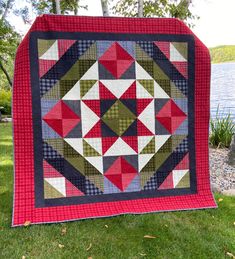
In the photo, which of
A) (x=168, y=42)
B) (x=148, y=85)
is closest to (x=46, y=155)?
(x=148, y=85)

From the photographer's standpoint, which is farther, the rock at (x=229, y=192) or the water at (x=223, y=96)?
the water at (x=223, y=96)

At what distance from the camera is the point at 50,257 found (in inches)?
70.8

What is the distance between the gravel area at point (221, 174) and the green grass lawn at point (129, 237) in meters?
0.61

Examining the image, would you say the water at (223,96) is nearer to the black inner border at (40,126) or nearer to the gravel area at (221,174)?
the gravel area at (221,174)

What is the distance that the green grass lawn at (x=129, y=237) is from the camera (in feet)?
6.12

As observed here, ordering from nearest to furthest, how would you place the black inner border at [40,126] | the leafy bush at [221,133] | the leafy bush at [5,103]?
1. the black inner border at [40,126]
2. the leafy bush at [221,133]
3. the leafy bush at [5,103]

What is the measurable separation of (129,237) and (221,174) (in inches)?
72.6

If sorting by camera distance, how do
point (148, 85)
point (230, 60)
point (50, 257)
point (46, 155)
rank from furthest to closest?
point (230, 60) → point (148, 85) → point (46, 155) → point (50, 257)

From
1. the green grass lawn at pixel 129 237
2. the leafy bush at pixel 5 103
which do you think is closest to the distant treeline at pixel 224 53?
the leafy bush at pixel 5 103

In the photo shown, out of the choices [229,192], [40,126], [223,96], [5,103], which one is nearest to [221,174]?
[229,192]

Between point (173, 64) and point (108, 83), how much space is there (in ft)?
1.78

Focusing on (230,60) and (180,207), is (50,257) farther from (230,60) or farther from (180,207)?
(230,60)

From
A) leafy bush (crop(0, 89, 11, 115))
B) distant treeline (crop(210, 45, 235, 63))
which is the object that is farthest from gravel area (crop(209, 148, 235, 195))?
distant treeline (crop(210, 45, 235, 63))

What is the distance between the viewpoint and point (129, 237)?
6.73ft
